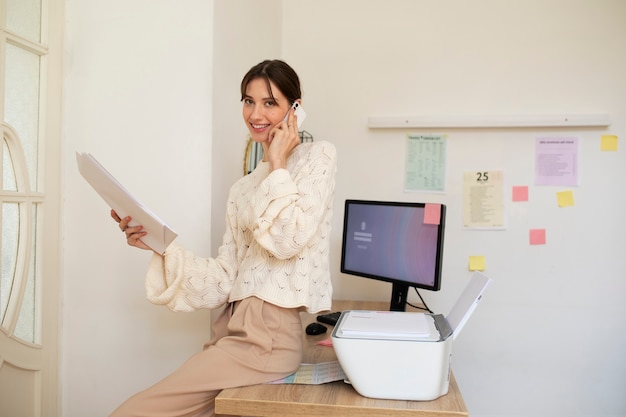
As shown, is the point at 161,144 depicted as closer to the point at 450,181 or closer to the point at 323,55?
the point at 323,55

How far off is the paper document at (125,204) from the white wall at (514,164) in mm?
1345

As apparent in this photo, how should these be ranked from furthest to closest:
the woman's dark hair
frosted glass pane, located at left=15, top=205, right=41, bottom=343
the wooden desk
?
frosted glass pane, located at left=15, top=205, right=41, bottom=343 → the woman's dark hair → the wooden desk

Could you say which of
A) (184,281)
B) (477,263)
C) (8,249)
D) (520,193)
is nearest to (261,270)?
(184,281)

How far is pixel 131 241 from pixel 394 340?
0.76m

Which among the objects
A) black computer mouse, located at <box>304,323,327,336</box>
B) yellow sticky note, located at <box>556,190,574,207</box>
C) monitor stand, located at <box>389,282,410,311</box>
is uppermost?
yellow sticky note, located at <box>556,190,574,207</box>

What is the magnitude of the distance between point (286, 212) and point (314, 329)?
Result: 0.73 m

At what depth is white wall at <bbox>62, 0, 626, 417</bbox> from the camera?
2.01m

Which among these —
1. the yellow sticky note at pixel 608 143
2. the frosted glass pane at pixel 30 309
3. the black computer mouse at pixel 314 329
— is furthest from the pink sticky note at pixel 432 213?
the frosted glass pane at pixel 30 309

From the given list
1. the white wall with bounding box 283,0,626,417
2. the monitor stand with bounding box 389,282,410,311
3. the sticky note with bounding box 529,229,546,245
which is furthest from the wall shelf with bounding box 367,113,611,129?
the monitor stand with bounding box 389,282,410,311

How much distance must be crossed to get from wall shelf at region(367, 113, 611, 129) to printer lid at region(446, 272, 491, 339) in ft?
4.42

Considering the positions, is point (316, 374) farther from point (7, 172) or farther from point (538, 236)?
point (538, 236)

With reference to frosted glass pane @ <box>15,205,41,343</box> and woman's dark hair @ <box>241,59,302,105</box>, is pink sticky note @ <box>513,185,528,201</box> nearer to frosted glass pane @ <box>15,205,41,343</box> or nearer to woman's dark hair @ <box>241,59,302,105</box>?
woman's dark hair @ <box>241,59,302,105</box>

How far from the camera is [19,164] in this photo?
1784 mm

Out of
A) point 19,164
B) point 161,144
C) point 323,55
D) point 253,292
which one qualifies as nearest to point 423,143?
point 323,55
